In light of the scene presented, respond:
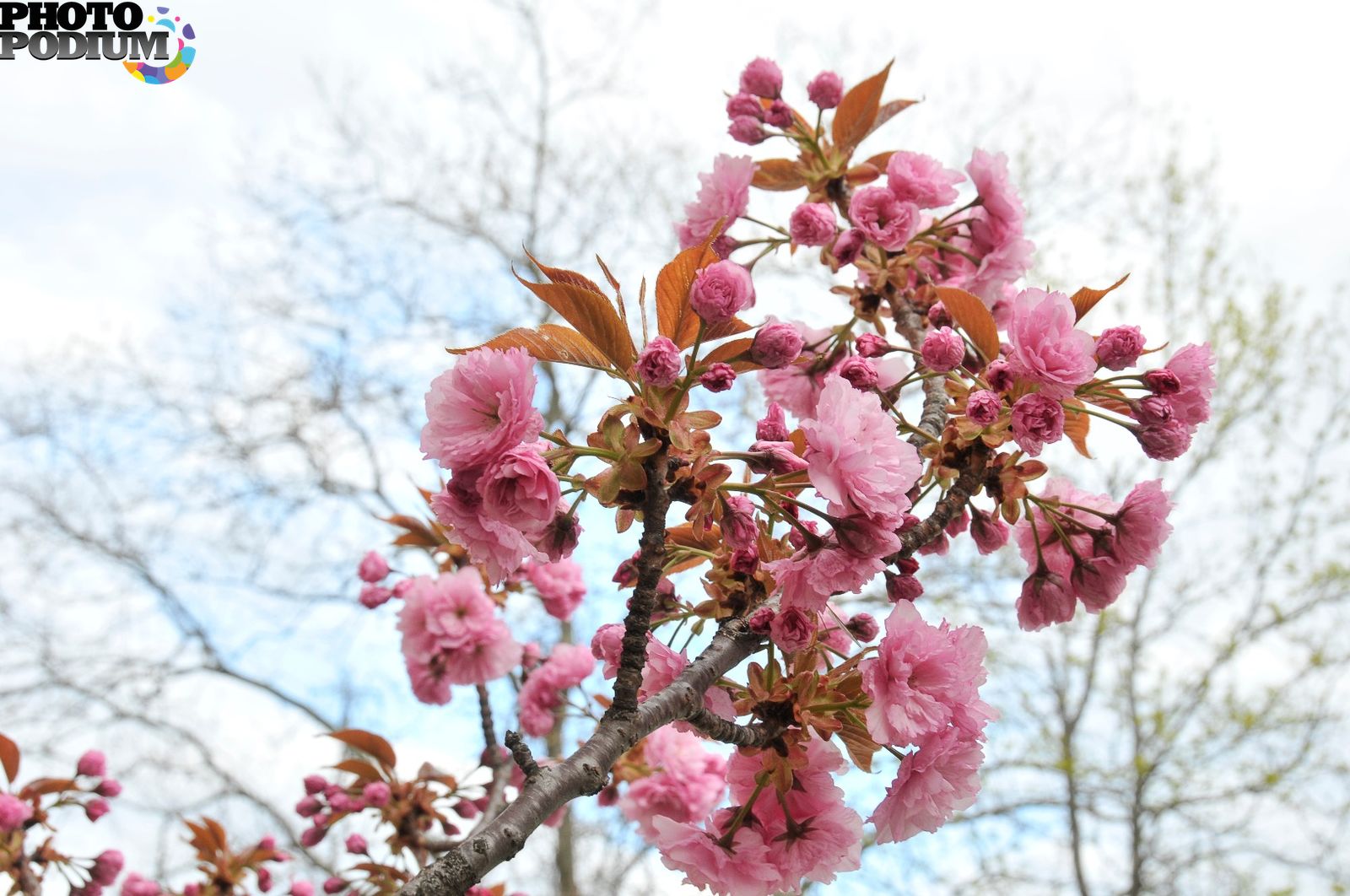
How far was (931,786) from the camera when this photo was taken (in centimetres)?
94

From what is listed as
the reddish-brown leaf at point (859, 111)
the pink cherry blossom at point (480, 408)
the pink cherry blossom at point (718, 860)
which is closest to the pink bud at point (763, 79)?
the reddish-brown leaf at point (859, 111)

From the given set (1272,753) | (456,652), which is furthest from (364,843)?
(1272,753)

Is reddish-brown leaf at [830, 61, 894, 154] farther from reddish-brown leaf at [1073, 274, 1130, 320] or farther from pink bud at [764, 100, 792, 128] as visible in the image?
reddish-brown leaf at [1073, 274, 1130, 320]

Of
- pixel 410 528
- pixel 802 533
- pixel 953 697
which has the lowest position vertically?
pixel 953 697

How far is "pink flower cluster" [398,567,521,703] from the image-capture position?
1.85 meters

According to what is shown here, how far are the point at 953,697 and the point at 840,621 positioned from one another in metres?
0.24

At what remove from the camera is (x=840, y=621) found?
1.17m

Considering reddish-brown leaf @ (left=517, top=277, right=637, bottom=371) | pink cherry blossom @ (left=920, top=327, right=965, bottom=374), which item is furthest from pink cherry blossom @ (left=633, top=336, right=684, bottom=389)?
pink cherry blossom @ (left=920, top=327, right=965, bottom=374)

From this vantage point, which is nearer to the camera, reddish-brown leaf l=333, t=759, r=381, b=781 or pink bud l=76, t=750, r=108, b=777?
reddish-brown leaf l=333, t=759, r=381, b=781

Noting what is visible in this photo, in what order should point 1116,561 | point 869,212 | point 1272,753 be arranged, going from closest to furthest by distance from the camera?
1. point 1116,561
2. point 869,212
3. point 1272,753

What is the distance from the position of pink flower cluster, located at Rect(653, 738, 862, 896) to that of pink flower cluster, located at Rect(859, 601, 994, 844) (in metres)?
0.05

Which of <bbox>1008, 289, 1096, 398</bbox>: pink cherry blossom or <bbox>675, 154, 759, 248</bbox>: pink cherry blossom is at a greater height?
<bbox>675, 154, 759, 248</bbox>: pink cherry blossom

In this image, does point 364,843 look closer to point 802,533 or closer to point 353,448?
point 802,533

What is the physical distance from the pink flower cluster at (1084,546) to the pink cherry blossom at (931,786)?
257 mm
